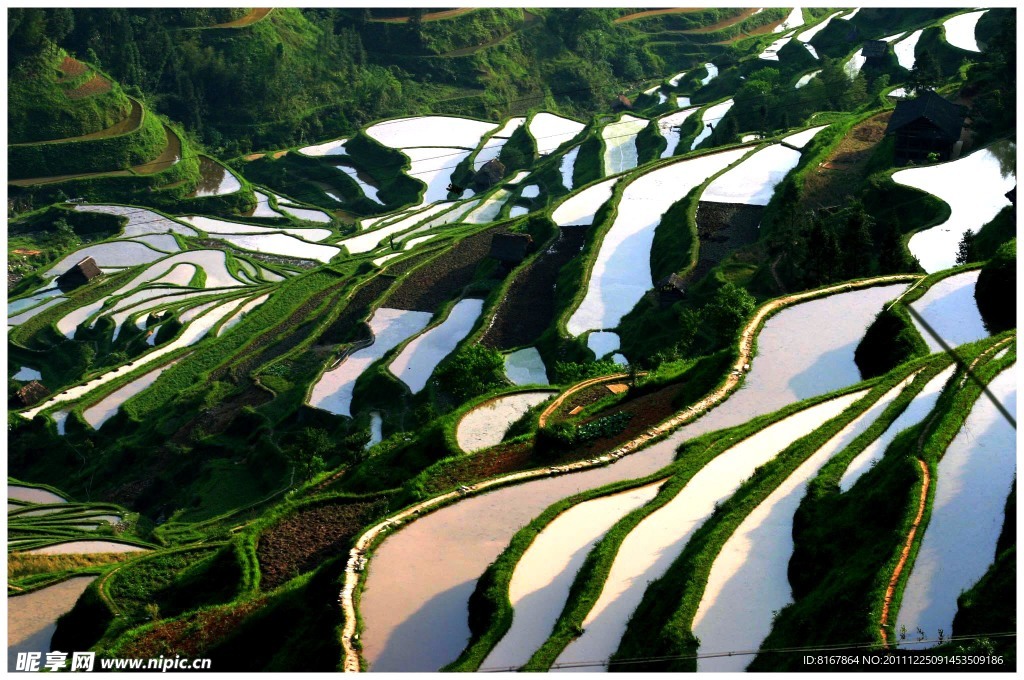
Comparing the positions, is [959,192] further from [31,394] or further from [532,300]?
[31,394]

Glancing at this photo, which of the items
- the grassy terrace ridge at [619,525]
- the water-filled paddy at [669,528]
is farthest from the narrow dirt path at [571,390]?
the water-filled paddy at [669,528]

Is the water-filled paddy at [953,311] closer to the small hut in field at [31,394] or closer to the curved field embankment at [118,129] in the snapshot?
the small hut in field at [31,394]

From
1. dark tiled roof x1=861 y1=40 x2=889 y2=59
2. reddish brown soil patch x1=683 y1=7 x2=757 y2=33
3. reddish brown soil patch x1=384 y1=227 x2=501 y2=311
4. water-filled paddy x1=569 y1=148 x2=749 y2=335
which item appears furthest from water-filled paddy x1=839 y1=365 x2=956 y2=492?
reddish brown soil patch x1=683 y1=7 x2=757 y2=33

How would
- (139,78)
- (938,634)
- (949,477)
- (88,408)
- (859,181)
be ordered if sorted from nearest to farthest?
(938,634) < (949,477) < (859,181) < (88,408) < (139,78)

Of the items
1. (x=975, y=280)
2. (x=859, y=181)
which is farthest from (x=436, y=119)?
(x=975, y=280)

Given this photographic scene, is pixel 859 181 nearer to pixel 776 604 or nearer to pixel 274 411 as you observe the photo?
pixel 274 411

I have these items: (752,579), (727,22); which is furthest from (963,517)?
(727,22)
